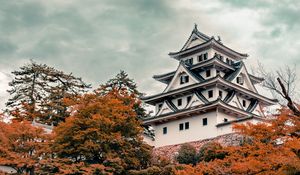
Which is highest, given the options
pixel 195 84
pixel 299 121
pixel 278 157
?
pixel 195 84

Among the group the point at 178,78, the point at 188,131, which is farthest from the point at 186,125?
the point at 178,78

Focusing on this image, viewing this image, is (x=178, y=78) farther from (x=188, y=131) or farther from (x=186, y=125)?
(x=188, y=131)

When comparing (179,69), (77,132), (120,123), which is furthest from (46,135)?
(179,69)

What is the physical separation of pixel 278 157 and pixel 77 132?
16.7 metres

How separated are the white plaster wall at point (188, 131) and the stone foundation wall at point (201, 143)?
29.6 inches

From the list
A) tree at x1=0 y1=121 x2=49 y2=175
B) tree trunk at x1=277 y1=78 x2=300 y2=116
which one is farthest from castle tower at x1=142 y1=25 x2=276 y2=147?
tree trunk at x1=277 y1=78 x2=300 y2=116

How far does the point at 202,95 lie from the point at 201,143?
17.2 feet

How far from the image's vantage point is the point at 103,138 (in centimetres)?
2891

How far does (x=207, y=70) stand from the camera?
41.4 meters

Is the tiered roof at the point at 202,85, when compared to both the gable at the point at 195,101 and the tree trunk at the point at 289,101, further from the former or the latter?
the tree trunk at the point at 289,101

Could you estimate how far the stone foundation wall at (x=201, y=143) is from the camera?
33375 mm

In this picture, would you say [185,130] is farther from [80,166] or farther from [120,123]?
[80,166]

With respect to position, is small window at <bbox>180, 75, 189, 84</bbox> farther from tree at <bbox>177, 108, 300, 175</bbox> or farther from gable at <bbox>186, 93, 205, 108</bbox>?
tree at <bbox>177, 108, 300, 175</bbox>

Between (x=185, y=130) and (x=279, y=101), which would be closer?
(x=279, y=101)
